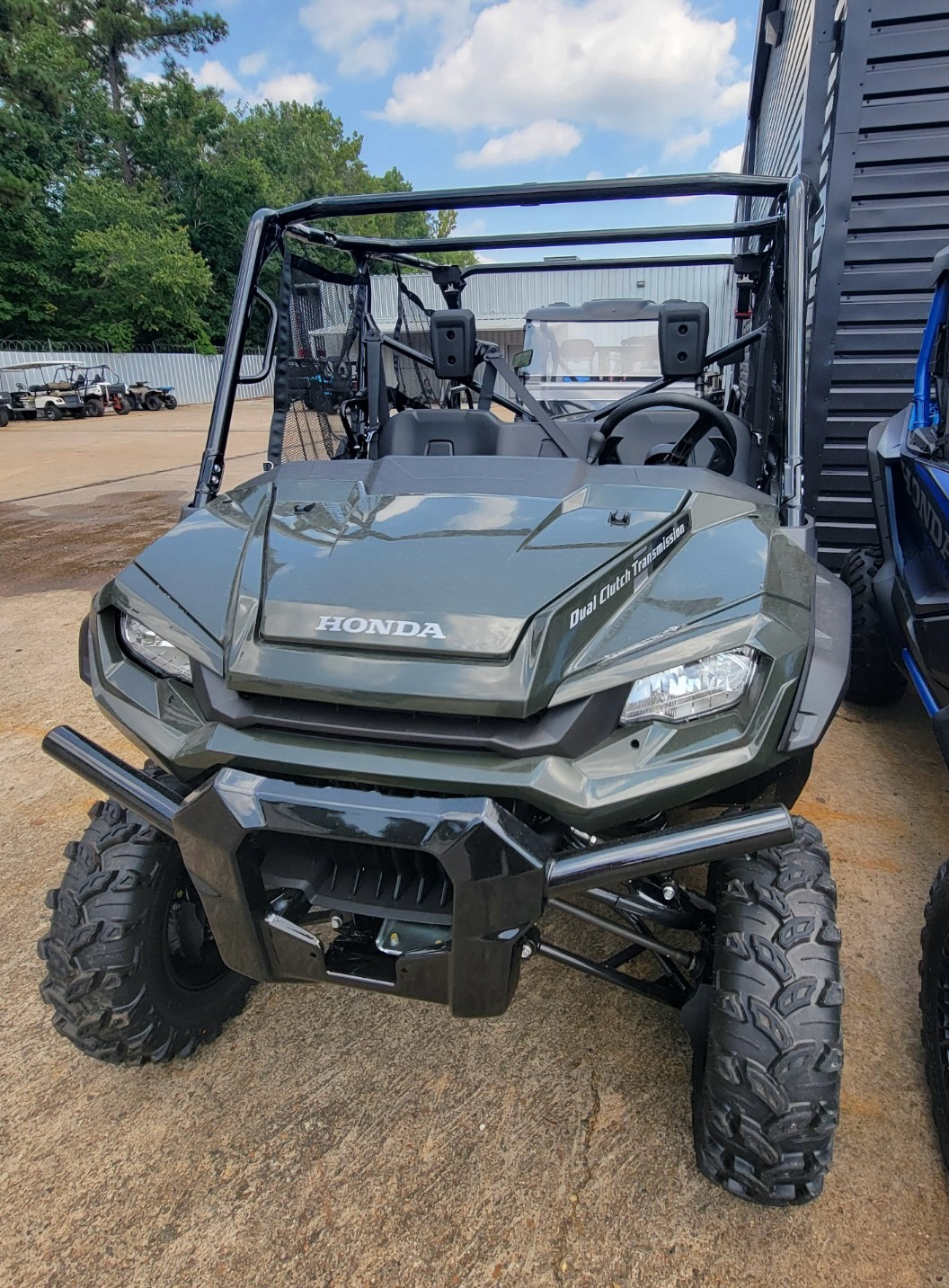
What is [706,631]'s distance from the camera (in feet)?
4.68

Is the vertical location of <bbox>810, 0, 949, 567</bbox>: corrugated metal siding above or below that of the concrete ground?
above

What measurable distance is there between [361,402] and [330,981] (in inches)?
91.4

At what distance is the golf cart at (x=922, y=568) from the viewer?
1.73 m

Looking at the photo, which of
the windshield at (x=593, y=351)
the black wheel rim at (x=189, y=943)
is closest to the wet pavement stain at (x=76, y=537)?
the windshield at (x=593, y=351)

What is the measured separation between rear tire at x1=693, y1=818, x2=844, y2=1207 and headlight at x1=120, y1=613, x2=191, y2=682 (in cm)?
110

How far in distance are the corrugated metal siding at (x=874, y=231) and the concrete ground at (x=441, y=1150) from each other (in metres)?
2.89

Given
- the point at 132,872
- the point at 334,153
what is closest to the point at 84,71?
the point at 334,153

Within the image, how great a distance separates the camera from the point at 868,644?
3.37m

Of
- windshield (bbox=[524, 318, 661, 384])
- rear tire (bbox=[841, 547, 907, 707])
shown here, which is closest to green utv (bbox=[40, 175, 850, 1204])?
rear tire (bbox=[841, 547, 907, 707])

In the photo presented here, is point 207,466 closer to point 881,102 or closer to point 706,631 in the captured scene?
point 706,631

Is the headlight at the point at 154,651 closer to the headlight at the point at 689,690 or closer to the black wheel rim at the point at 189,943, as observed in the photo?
the black wheel rim at the point at 189,943

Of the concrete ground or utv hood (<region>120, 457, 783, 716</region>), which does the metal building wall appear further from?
the concrete ground

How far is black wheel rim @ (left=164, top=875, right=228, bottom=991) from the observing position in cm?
181

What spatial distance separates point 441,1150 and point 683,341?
207 cm
